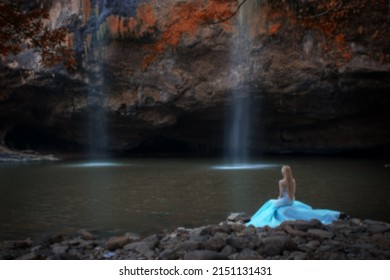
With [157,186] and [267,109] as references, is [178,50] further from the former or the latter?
[157,186]

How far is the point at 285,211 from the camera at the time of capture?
744cm

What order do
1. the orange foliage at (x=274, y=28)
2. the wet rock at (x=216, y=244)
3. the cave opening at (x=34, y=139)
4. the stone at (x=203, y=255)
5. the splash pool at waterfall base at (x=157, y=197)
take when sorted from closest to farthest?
the stone at (x=203, y=255), the wet rock at (x=216, y=244), the splash pool at waterfall base at (x=157, y=197), the orange foliage at (x=274, y=28), the cave opening at (x=34, y=139)

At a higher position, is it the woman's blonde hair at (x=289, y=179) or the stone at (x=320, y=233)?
the woman's blonde hair at (x=289, y=179)

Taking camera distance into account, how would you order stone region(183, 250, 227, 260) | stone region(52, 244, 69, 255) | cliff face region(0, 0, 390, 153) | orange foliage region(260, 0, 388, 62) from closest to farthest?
stone region(183, 250, 227, 260)
stone region(52, 244, 69, 255)
orange foliage region(260, 0, 388, 62)
cliff face region(0, 0, 390, 153)

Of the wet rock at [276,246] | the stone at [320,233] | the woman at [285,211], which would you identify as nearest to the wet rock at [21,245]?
the wet rock at [276,246]

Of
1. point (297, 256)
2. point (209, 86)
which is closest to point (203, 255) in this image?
point (297, 256)

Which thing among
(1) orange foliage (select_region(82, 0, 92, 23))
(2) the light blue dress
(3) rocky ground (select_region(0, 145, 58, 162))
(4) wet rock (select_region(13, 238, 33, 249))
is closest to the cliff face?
(1) orange foliage (select_region(82, 0, 92, 23))

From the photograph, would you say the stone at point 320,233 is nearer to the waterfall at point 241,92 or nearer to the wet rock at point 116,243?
the wet rock at point 116,243

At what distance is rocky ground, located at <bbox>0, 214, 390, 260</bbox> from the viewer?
499 cm

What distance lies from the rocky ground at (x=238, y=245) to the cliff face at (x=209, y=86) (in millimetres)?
14462

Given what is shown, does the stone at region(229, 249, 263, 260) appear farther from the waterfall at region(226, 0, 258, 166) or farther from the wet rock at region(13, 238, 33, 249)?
the waterfall at region(226, 0, 258, 166)

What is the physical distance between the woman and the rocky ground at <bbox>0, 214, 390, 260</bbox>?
0.72 m

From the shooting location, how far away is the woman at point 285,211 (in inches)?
291

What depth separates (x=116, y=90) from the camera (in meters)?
24.5
